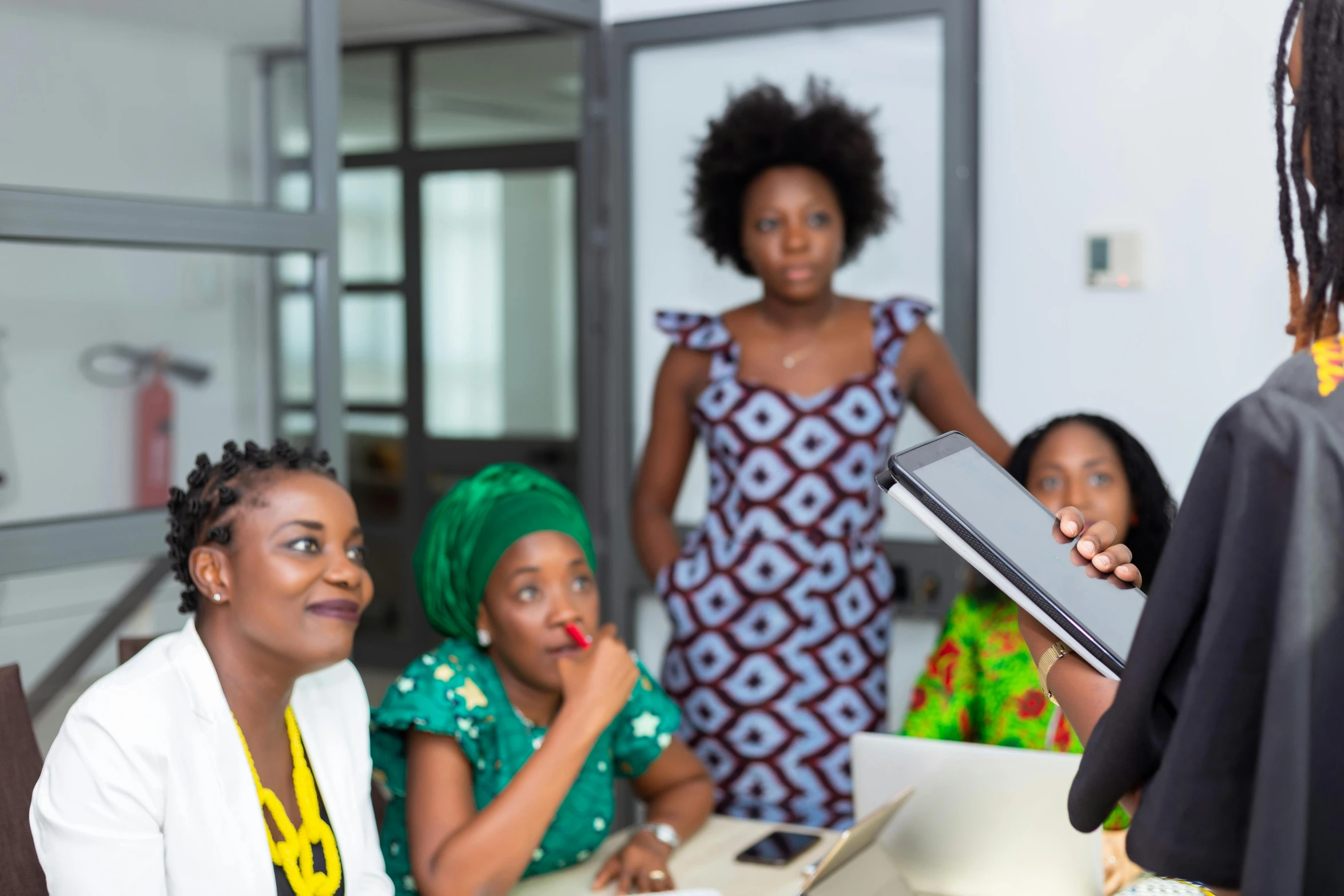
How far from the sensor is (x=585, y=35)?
11.4ft

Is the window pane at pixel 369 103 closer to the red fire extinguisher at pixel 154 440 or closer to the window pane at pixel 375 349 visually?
the window pane at pixel 375 349

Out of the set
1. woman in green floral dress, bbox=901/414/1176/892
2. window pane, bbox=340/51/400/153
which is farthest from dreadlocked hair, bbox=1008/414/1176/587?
window pane, bbox=340/51/400/153

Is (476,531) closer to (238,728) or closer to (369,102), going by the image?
(238,728)

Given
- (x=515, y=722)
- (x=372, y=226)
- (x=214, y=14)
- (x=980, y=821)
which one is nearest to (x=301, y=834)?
(x=515, y=722)

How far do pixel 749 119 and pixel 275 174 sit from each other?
3.15 feet

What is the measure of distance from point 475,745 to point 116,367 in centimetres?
137

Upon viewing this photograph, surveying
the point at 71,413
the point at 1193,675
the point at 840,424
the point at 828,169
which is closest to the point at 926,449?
the point at 1193,675

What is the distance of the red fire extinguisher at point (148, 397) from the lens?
261cm

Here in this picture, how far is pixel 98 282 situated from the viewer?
8.25ft

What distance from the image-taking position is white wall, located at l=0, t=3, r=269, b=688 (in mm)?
2289

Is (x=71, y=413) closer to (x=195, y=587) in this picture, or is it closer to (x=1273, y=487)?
(x=195, y=587)

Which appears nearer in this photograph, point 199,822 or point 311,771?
point 199,822

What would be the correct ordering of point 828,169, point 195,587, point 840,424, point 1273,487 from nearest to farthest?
point 1273,487
point 195,587
point 840,424
point 828,169

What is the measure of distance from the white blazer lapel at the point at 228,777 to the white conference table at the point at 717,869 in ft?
1.30
